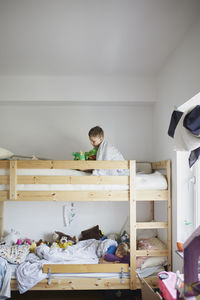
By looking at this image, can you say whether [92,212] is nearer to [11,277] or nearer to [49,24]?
[11,277]

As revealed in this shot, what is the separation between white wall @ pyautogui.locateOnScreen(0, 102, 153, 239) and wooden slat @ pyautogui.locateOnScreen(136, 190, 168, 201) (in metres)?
0.86

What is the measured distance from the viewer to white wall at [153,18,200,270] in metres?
2.07

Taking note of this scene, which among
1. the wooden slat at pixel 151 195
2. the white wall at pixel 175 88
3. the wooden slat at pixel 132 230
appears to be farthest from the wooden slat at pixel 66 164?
the white wall at pixel 175 88

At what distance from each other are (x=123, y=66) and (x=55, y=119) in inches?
46.2

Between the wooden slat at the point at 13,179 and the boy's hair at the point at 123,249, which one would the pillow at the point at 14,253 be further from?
the boy's hair at the point at 123,249

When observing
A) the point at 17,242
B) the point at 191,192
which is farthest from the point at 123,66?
the point at 17,242

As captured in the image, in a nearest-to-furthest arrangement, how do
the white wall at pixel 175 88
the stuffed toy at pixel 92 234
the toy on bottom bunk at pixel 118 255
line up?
the white wall at pixel 175 88
the toy on bottom bunk at pixel 118 255
the stuffed toy at pixel 92 234

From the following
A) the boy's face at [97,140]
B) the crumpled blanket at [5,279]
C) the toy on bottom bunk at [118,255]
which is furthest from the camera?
the boy's face at [97,140]

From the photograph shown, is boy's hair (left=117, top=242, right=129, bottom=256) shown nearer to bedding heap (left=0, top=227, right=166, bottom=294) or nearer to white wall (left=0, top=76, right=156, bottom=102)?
bedding heap (left=0, top=227, right=166, bottom=294)

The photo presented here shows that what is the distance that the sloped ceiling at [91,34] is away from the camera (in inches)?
73.2

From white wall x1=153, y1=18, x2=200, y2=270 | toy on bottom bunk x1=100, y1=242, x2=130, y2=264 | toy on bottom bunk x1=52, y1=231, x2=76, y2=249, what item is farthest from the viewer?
toy on bottom bunk x1=52, y1=231, x2=76, y2=249

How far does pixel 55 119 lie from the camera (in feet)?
11.5

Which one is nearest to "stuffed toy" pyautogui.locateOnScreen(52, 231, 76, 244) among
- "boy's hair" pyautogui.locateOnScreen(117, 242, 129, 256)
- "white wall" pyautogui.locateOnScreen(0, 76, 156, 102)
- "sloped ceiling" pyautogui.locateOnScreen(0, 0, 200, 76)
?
"boy's hair" pyautogui.locateOnScreen(117, 242, 129, 256)

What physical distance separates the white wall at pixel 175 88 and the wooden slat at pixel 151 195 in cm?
10
